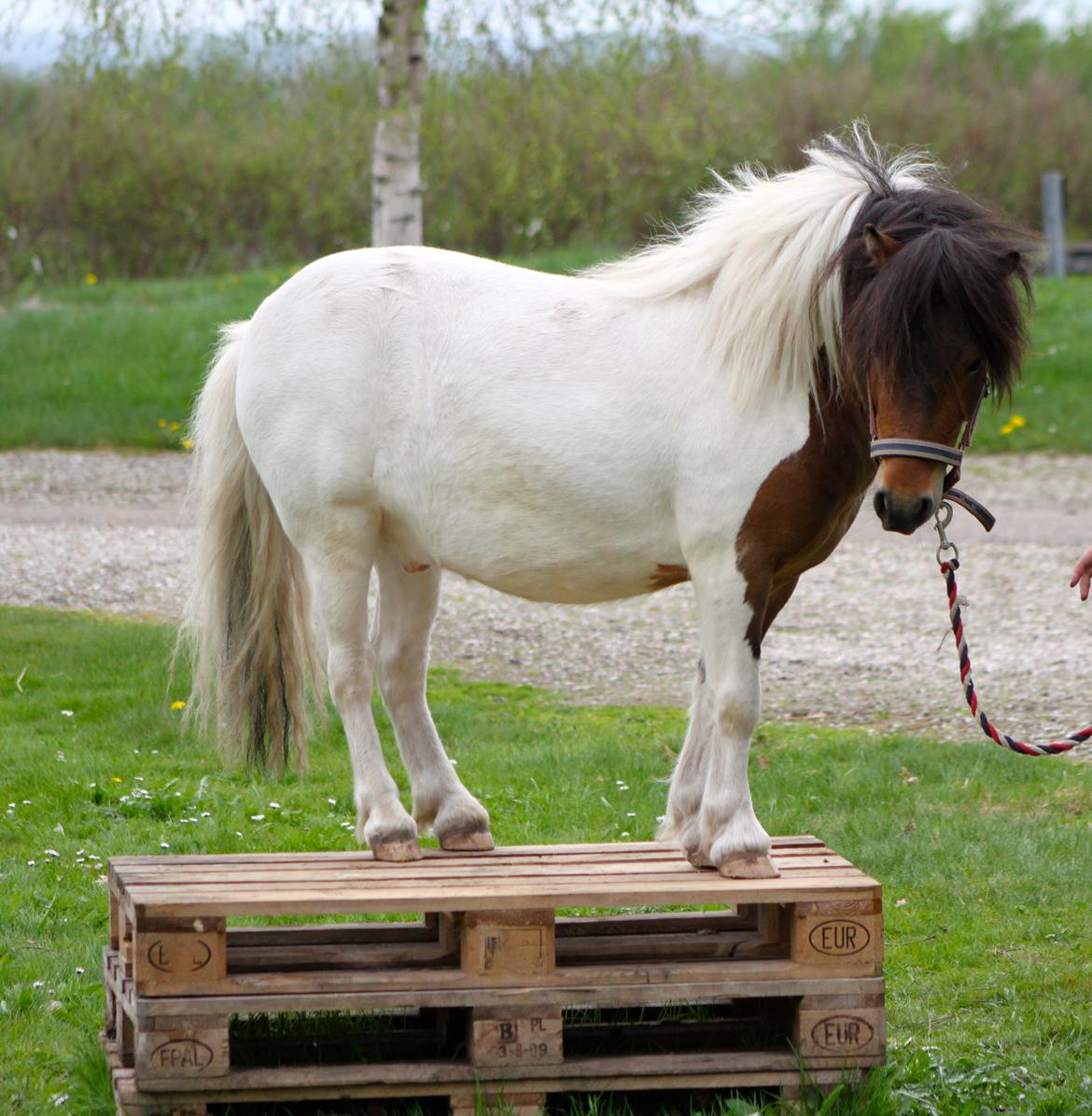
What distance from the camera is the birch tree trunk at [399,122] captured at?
10258mm

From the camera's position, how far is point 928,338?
3000mm

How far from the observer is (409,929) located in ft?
12.2

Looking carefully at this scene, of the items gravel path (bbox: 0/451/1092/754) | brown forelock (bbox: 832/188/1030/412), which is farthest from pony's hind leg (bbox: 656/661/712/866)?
gravel path (bbox: 0/451/1092/754)

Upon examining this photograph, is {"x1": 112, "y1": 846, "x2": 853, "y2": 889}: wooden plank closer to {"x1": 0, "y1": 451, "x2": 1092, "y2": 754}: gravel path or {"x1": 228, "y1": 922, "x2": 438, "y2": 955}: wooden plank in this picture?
{"x1": 228, "y1": 922, "x2": 438, "y2": 955}: wooden plank

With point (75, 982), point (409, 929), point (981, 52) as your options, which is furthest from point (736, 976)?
point (981, 52)

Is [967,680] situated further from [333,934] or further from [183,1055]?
[183,1055]

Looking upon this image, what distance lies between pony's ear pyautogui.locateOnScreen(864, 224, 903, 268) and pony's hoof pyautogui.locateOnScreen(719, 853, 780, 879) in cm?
130

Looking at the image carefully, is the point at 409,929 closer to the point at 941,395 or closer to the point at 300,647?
the point at 300,647

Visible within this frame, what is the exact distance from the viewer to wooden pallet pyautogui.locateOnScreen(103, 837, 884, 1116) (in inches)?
123

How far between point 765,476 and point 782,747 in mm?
3210

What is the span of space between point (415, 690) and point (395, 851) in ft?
1.51

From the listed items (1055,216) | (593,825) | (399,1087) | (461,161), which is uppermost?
(461,161)

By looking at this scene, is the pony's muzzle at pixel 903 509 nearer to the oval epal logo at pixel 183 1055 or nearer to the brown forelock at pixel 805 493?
the brown forelock at pixel 805 493

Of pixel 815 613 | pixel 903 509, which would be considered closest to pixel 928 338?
pixel 903 509
